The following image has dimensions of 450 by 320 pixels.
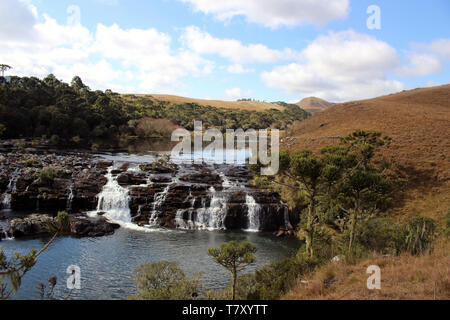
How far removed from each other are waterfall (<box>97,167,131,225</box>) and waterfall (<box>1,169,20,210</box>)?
6884 millimetres

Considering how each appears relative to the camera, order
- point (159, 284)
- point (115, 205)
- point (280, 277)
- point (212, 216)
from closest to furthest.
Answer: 1. point (280, 277)
2. point (159, 284)
3. point (212, 216)
4. point (115, 205)

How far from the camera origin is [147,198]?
2653 centimetres

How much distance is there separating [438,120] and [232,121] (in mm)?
70889

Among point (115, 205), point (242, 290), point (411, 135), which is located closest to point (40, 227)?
point (115, 205)

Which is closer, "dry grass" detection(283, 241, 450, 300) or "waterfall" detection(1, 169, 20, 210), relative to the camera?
"dry grass" detection(283, 241, 450, 300)

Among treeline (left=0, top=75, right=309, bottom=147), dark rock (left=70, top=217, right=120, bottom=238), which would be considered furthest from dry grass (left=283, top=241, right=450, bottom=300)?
treeline (left=0, top=75, right=309, bottom=147)

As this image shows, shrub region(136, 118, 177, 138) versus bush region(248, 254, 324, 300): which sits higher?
shrub region(136, 118, 177, 138)

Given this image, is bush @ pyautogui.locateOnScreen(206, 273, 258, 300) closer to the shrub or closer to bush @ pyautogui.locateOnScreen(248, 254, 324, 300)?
bush @ pyautogui.locateOnScreen(248, 254, 324, 300)

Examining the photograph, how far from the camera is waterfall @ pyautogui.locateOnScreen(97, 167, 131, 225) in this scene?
25109 mm

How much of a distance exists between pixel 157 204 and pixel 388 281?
67.5ft

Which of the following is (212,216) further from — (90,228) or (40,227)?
(40,227)

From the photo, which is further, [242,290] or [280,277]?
[242,290]
